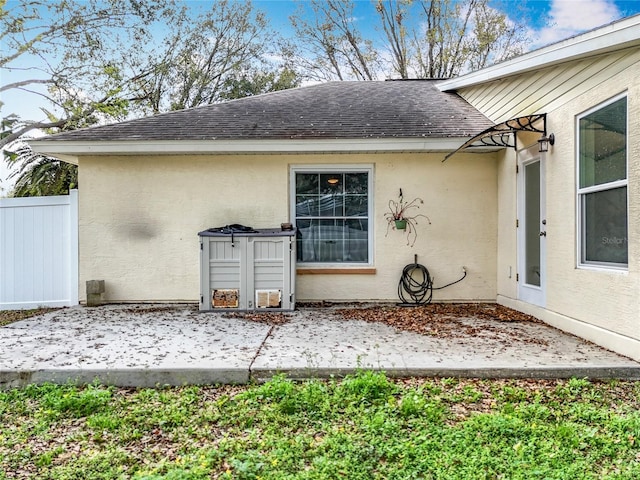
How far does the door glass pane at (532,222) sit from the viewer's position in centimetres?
532

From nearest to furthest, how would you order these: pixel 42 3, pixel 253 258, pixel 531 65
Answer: pixel 531 65, pixel 253 258, pixel 42 3

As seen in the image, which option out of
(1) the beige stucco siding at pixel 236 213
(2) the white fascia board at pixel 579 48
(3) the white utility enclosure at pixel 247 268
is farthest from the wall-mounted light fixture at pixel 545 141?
(3) the white utility enclosure at pixel 247 268

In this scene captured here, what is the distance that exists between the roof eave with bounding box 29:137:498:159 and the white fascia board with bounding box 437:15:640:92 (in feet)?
3.69

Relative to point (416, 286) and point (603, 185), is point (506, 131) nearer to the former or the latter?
point (603, 185)

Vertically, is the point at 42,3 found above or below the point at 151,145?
above

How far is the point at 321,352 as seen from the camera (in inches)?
148

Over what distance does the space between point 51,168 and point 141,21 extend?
7.54 m

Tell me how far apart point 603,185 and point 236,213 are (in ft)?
15.5

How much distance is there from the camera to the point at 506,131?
206 inches

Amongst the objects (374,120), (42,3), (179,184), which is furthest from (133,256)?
(42,3)

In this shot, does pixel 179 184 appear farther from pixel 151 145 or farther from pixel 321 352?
pixel 321 352

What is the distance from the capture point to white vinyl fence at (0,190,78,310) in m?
6.14

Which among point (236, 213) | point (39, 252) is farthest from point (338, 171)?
point (39, 252)

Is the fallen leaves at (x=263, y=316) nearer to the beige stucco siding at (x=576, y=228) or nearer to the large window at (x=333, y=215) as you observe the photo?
the large window at (x=333, y=215)
